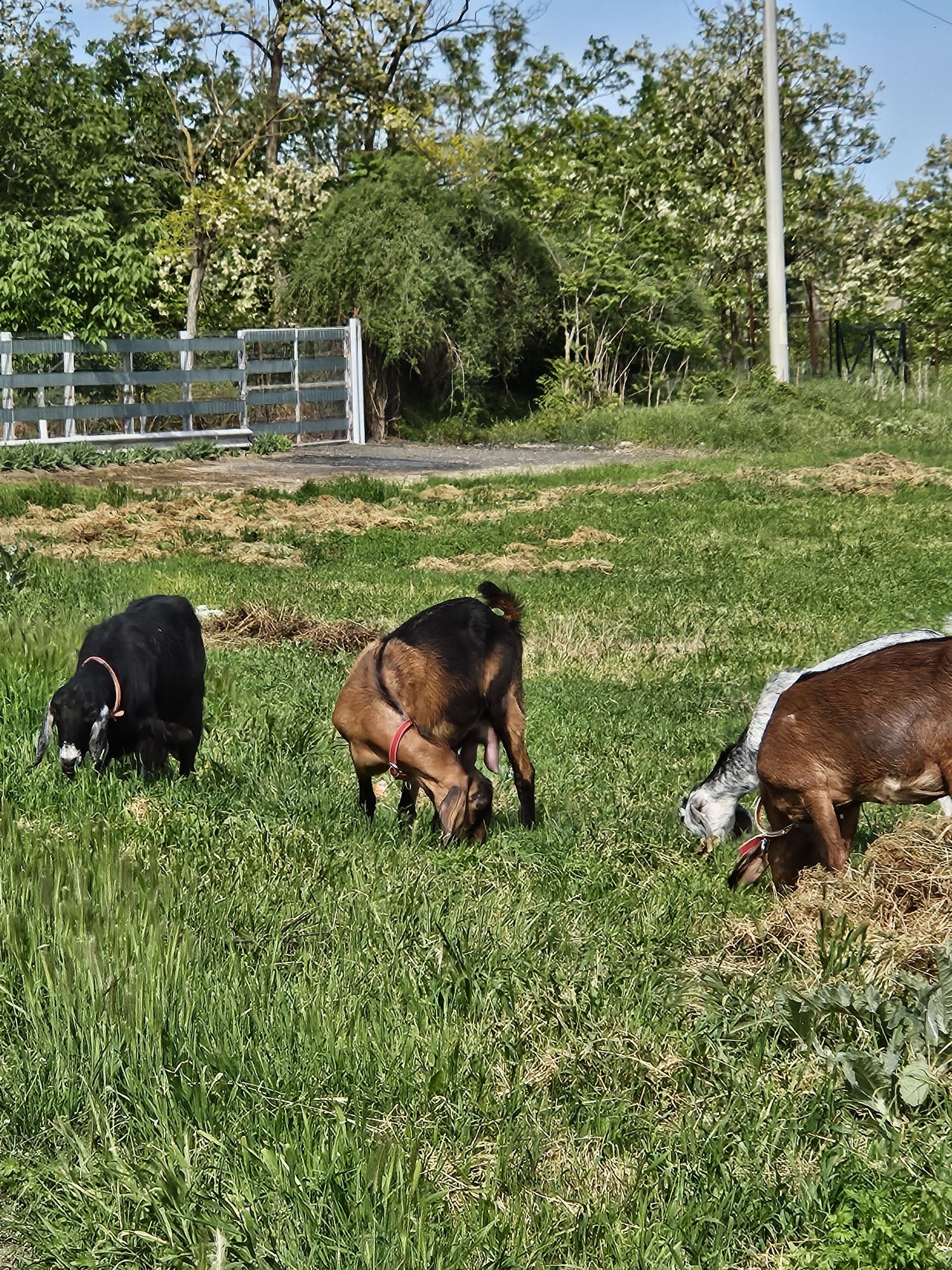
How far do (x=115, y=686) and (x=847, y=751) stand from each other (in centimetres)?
366

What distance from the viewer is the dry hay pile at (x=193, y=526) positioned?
16.5m

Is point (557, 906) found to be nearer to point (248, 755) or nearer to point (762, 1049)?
point (762, 1049)

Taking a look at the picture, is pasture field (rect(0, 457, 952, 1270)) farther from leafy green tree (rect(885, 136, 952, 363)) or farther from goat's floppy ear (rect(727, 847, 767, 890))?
leafy green tree (rect(885, 136, 952, 363))

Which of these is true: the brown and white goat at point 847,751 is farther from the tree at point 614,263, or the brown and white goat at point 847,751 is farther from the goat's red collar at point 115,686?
the tree at point 614,263

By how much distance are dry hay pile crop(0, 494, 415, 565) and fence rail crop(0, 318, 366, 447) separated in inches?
354

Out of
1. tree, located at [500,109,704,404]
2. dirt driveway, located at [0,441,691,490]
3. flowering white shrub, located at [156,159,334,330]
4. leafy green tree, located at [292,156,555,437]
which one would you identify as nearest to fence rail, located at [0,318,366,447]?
A: leafy green tree, located at [292,156,555,437]

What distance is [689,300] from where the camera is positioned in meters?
39.0

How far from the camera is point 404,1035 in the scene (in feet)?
14.2

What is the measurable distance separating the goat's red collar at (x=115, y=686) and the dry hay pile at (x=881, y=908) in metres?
3.44

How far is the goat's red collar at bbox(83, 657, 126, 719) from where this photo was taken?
749cm

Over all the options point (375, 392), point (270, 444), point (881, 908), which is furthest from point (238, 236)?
point (881, 908)

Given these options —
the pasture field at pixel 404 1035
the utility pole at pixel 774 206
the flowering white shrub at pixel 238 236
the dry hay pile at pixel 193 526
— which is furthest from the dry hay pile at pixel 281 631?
the flowering white shrub at pixel 238 236

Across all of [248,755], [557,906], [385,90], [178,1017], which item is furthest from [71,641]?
[385,90]

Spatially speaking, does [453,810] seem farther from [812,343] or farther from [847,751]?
[812,343]
